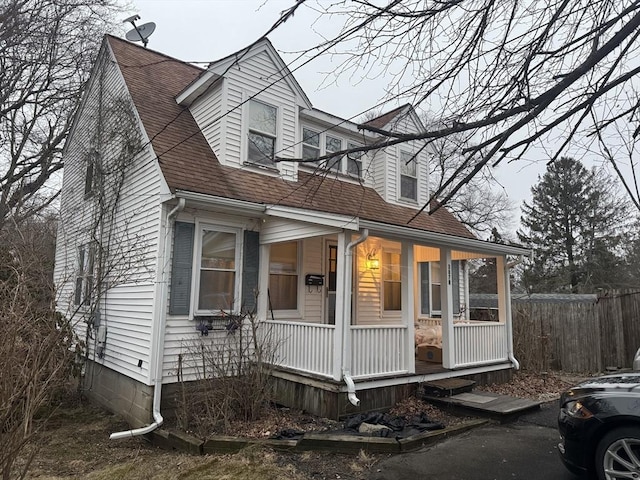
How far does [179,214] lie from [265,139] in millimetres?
2900

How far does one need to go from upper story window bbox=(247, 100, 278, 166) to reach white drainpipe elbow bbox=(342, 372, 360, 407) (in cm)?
478

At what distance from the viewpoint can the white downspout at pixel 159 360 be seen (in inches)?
261

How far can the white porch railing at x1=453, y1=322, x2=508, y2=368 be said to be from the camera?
8336 mm

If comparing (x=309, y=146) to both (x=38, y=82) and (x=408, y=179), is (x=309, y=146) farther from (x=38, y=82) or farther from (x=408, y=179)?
(x=38, y=82)

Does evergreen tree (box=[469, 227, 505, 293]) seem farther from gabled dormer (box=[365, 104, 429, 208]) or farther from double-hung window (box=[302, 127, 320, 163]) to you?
double-hung window (box=[302, 127, 320, 163])

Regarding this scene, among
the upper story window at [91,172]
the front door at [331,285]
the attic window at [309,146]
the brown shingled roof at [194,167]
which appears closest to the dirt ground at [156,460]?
the front door at [331,285]

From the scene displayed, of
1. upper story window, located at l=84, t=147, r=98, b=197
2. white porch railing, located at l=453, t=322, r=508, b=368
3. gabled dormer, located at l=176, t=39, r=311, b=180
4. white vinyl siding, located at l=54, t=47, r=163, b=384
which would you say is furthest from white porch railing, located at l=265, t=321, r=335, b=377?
upper story window, located at l=84, t=147, r=98, b=197

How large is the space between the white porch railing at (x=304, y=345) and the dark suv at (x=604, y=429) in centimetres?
340

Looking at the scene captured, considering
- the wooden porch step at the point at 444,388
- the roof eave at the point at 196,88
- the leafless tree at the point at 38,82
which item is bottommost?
the wooden porch step at the point at 444,388

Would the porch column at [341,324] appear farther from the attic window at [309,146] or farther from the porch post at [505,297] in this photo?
the porch post at [505,297]

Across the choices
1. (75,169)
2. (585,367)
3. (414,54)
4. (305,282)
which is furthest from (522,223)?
(414,54)

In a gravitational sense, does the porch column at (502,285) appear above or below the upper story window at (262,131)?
below

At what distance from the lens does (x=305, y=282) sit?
30.8 feet

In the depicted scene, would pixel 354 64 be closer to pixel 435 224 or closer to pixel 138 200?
pixel 138 200
